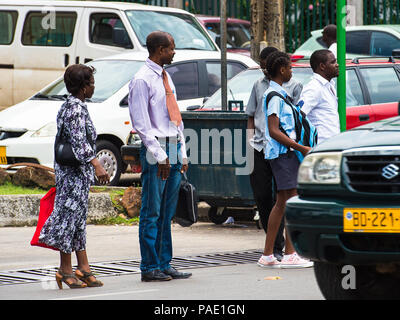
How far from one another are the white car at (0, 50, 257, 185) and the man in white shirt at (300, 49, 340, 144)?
4769 millimetres

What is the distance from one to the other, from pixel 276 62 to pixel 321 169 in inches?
95.5

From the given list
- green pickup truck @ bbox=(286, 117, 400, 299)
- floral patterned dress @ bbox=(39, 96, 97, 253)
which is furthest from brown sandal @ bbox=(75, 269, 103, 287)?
green pickup truck @ bbox=(286, 117, 400, 299)

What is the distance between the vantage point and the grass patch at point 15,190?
38.3 feet

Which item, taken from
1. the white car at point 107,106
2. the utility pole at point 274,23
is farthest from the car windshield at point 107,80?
the utility pole at point 274,23

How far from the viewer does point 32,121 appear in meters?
13.2

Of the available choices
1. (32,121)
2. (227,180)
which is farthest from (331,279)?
(32,121)

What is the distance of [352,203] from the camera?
586cm

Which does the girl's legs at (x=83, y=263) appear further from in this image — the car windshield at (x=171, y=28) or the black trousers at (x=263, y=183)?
the car windshield at (x=171, y=28)

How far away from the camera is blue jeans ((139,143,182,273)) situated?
7.67 meters

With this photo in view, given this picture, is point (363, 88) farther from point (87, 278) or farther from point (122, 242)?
point (87, 278)

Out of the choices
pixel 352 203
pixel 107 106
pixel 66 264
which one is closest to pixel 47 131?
pixel 107 106

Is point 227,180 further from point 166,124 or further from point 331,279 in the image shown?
point 331,279

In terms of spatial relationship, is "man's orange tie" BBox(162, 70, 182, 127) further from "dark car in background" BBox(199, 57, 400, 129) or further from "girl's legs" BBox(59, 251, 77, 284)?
"dark car in background" BBox(199, 57, 400, 129)

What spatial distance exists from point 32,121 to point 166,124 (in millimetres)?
5775
